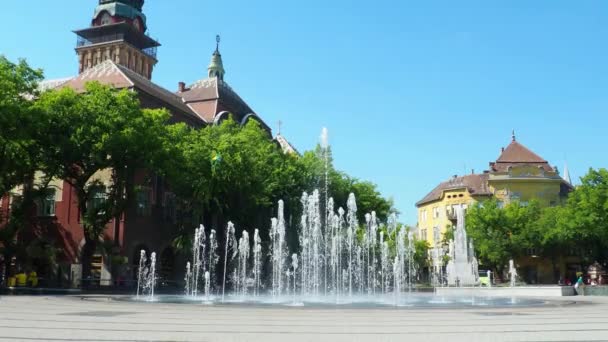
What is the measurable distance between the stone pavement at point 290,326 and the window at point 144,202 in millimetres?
23356

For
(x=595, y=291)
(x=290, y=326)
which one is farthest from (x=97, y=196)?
(x=595, y=291)

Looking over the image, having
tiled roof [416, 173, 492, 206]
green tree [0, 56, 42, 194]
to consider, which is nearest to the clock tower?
tiled roof [416, 173, 492, 206]

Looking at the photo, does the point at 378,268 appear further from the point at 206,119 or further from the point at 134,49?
the point at 134,49

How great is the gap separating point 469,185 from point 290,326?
61.9m

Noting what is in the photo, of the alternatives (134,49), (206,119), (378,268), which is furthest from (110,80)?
(134,49)

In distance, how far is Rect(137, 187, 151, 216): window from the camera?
39.4 metres

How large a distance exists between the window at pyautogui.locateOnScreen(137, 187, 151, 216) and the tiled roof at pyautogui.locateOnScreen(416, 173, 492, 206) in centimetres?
4081

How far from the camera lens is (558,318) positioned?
14570 mm

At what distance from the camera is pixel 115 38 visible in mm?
73938

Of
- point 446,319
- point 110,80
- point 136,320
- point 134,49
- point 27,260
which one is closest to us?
point 136,320

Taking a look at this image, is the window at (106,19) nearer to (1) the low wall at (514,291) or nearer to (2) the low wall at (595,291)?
(1) the low wall at (514,291)

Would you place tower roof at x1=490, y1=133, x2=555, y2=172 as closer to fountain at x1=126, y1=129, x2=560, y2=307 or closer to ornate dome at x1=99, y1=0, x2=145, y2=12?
fountain at x1=126, y1=129, x2=560, y2=307

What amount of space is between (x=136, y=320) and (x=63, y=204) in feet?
95.6

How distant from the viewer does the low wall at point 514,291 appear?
29.8m
